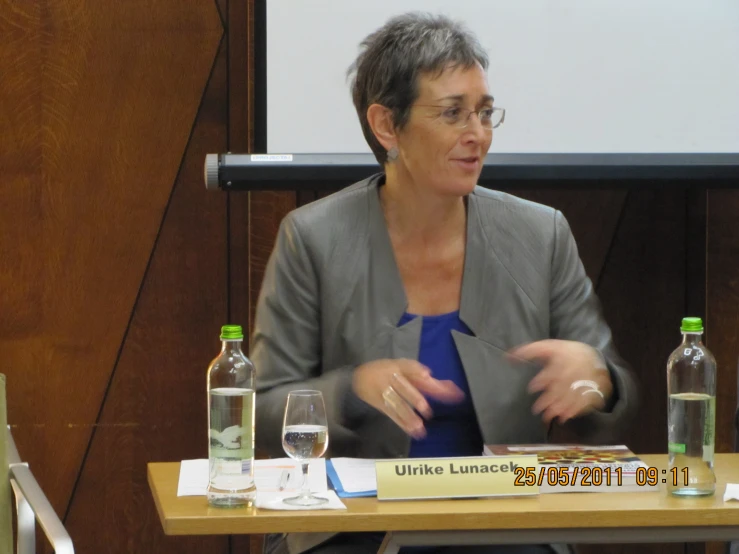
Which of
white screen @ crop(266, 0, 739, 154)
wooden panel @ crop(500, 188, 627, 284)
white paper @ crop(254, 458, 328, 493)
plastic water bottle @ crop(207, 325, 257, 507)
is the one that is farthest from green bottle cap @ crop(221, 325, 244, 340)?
Result: wooden panel @ crop(500, 188, 627, 284)

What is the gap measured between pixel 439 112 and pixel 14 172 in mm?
1557

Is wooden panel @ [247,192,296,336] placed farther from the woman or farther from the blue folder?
the blue folder

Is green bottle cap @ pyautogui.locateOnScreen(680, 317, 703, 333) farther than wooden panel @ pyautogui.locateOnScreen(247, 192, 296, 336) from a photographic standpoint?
No

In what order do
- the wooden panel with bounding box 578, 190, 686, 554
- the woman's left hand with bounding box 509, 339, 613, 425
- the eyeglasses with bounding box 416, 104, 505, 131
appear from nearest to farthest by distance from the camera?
the woman's left hand with bounding box 509, 339, 613, 425, the eyeglasses with bounding box 416, 104, 505, 131, the wooden panel with bounding box 578, 190, 686, 554

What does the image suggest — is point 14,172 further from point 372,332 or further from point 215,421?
point 215,421

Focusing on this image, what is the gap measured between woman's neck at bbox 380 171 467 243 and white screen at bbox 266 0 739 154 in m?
0.86

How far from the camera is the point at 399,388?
1733mm

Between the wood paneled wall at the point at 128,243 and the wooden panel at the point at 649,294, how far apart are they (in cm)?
2

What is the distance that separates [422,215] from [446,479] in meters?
0.73

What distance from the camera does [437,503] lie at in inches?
61.7

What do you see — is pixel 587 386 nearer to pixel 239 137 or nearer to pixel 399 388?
pixel 399 388

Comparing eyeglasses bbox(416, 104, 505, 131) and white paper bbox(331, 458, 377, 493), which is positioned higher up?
eyeglasses bbox(416, 104, 505, 131)

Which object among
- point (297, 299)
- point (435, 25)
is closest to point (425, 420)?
point (297, 299)

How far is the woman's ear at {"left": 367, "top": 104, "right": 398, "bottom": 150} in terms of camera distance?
7.25 ft
